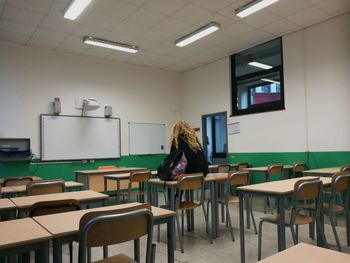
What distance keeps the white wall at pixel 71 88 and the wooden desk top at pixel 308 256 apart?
6235mm

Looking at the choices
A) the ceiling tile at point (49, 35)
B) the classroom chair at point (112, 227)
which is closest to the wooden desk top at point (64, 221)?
the classroom chair at point (112, 227)

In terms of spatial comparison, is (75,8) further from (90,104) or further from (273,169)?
(273,169)

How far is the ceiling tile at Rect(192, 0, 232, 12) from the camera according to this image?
4602 millimetres

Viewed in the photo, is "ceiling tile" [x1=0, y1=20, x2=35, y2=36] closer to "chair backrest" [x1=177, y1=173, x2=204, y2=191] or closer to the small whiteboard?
the small whiteboard

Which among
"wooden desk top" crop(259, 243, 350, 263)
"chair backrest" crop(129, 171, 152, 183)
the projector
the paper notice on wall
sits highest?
the projector

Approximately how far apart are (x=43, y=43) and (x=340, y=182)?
237 inches

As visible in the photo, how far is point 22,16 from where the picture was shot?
4.98 meters

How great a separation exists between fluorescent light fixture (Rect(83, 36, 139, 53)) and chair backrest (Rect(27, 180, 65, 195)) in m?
3.78

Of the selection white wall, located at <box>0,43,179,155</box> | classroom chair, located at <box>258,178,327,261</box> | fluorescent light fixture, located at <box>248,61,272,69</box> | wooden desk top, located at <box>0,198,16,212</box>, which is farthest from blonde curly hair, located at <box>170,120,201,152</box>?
white wall, located at <box>0,43,179,155</box>

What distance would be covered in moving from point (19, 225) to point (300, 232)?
3.39 metres

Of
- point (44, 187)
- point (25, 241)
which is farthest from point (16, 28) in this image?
point (25, 241)

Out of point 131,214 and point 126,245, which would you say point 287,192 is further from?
point 126,245

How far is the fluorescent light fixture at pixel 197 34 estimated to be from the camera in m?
5.51

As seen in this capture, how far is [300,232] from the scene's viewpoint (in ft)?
12.4
